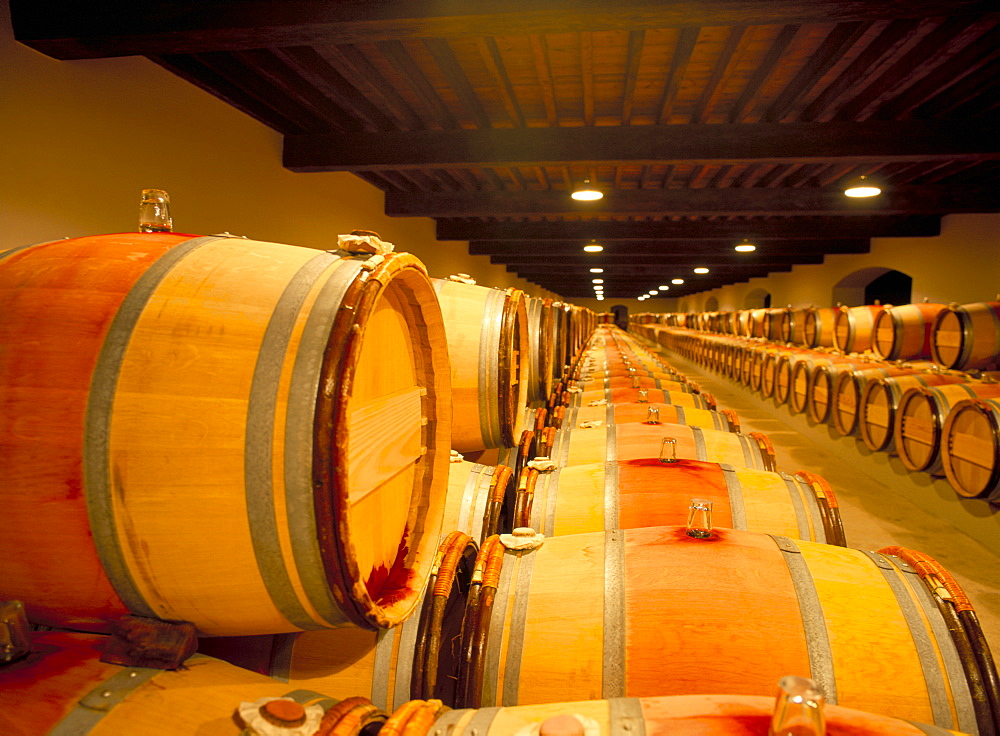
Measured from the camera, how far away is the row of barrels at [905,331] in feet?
18.9

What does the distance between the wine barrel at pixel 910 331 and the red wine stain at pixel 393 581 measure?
7.38m

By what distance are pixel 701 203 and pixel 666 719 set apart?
8.14 metres

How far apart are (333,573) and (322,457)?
0.23m

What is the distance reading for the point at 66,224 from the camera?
10.8 feet

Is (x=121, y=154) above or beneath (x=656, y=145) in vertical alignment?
beneath

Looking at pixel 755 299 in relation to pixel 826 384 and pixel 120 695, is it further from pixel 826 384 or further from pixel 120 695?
pixel 120 695

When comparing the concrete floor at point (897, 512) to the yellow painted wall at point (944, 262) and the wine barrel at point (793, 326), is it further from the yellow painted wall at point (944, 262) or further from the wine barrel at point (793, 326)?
the yellow painted wall at point (944, 262)

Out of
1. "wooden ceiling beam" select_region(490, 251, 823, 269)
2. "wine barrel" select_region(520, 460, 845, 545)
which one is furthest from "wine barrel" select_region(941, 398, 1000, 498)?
"wooden ceiling beam" select_region(490, 251, 823, 269)

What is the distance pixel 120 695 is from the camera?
994 mm

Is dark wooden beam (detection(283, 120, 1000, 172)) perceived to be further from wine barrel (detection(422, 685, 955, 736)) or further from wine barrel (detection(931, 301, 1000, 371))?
wine barrel (detection(422, 685, 955, 736))

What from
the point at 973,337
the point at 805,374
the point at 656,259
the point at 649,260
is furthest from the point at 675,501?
the point at 649,260

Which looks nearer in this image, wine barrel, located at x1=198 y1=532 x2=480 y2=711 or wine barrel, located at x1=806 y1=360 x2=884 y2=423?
wine barrel, located at x1=198 y1=532 x2=480 y2=711

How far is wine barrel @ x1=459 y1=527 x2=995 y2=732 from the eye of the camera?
144cm

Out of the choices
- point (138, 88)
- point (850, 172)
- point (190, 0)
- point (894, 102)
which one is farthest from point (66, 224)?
point (850, 172)
